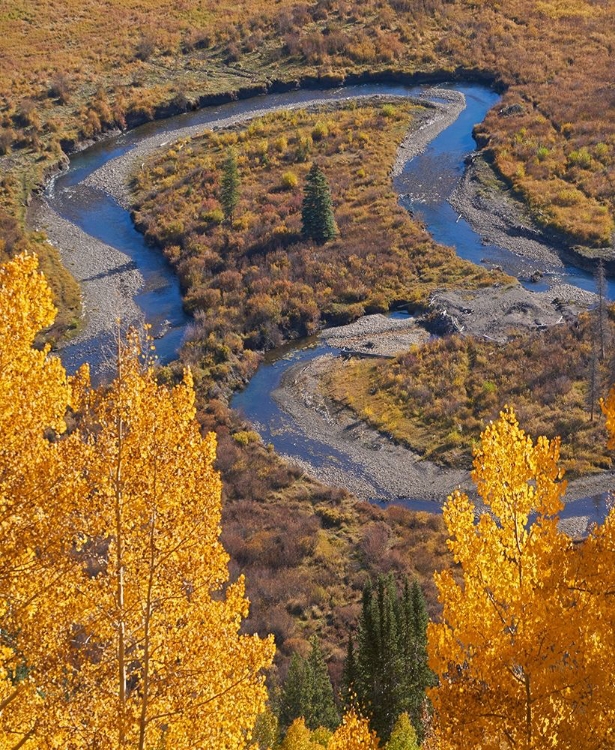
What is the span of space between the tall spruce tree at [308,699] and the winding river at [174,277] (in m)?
14.5

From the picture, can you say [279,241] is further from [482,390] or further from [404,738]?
Answer: [404,738]

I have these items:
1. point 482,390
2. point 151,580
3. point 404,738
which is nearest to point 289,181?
point 482,390

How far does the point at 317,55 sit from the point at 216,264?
152 feet

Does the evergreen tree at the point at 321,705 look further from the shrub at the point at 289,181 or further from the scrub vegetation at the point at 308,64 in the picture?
the shrub at the point at 289,181

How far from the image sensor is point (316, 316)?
55594 millimetres

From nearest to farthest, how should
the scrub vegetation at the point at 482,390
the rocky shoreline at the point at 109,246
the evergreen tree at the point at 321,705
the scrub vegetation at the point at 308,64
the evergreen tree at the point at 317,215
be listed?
1. the evergreen tree at the point at 321,705
2. the scrub vegetation at the point at 482,390
3. the rocky shoreline at the point at 109,246
4. the evergreen tree at the point at 317,215
5. the scrub vegetation at the point at 308,64

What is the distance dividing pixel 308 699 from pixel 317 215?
135 ft

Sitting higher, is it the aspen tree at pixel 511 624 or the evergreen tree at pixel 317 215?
the aspen tree at pixel 511 624

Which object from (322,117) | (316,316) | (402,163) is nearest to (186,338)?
(316,316)

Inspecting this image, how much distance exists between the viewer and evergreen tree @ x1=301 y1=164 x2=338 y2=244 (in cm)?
6266

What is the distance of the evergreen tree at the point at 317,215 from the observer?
6266cm

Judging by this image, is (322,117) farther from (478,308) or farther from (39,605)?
(39,605)

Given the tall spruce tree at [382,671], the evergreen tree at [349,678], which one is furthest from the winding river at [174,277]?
the evergreen tree at [349,678]

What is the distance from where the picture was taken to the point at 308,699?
27.2 metres
